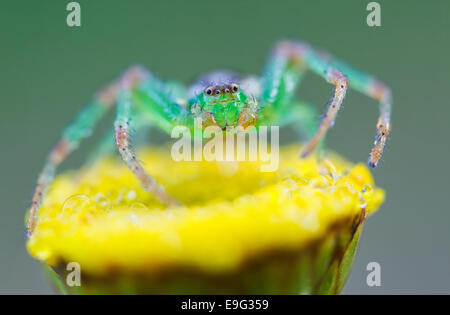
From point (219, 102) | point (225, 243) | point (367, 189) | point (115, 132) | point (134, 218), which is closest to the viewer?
point (225, 243)

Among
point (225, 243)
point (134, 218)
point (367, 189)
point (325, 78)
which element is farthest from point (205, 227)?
point (325, 78)

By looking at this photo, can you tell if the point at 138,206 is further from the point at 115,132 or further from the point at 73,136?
the point at 73,136

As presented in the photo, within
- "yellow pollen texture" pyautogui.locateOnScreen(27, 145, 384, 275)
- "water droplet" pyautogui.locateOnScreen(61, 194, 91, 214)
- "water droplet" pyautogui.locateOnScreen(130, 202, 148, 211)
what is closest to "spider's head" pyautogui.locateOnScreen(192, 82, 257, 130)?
"yellow pollen texture" pyautogui.locateOnScreen(27, 145, 384, 275)

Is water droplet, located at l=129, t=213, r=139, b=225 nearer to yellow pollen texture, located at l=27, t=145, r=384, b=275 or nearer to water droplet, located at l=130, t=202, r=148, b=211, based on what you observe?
yellow pollen texture, located at l=27, t=145, r=384, b=275

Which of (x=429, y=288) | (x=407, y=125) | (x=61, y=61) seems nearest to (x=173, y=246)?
(x=429, y=288)

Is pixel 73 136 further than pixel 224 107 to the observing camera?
Yes

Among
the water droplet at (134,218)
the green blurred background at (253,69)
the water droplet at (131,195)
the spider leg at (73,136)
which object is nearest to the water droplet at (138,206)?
the water droplet at (131,195)

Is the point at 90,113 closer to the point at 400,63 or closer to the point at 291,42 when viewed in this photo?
the point at 291,42

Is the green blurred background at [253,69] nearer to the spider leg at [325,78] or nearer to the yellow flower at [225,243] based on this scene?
the spider leg at [325,78]
